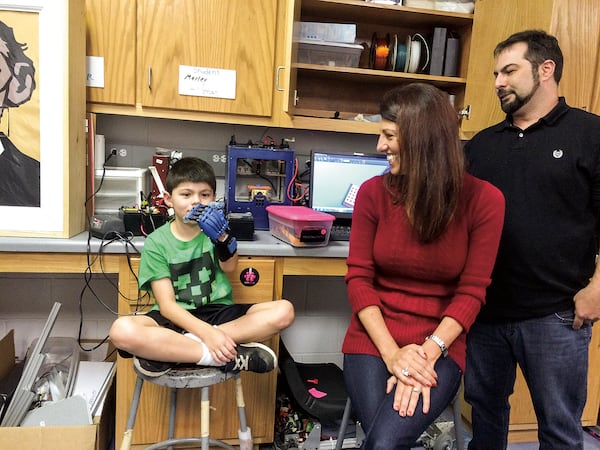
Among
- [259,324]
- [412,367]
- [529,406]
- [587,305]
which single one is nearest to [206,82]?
[259,324]

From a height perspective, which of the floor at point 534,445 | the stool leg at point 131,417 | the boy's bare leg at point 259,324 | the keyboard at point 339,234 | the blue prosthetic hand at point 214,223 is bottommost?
the floor at point 534,445

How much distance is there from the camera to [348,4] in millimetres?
2059

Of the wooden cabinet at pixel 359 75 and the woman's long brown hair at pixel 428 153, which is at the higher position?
the wooden cabinet at pixel 359 75

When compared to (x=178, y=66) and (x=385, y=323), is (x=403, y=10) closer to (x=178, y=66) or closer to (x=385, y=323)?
(x=178, y=66)

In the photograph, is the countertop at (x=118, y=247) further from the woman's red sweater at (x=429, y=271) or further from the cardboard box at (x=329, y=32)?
the cardboard box at (x=329, y=32)

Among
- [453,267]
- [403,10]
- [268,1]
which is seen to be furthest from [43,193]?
[403,10]

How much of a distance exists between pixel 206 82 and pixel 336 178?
680 millimetres

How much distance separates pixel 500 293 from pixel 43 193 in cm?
150

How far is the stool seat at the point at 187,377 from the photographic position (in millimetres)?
1270

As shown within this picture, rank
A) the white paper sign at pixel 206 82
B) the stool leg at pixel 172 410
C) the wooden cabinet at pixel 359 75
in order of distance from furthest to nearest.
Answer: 1. the wooden cabinet at pixel 359 75
2. the white paper sign at pixel 206 82
3. the stool leg at pixel 172 410

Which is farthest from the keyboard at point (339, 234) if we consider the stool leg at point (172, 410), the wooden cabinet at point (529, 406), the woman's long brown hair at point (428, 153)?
the wooden cabinet at point (529, 406)

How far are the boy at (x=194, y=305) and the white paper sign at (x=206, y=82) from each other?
1.56 feet

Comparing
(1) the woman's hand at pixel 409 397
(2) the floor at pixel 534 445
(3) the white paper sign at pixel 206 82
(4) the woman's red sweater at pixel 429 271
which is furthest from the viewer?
(2) the floor at pixel 534 445

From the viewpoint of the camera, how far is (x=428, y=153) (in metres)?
1.21
